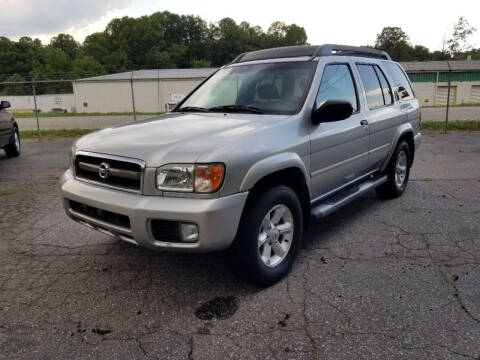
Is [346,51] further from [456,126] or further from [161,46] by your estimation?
[161,46]

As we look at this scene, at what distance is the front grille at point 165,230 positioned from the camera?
2719mm

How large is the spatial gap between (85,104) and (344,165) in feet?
156

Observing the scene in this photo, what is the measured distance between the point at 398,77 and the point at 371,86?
1.14 m

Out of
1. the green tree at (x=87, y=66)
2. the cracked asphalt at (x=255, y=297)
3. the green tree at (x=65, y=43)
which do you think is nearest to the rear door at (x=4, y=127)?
the cracked asphalt at (x=255, y=297)

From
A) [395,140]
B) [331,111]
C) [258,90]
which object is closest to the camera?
[331,111]

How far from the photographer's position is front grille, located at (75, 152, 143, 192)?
2840mm

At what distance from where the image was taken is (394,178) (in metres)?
5.41

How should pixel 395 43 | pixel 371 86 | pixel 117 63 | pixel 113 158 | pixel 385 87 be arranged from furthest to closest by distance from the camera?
1. pixel 395 43
2. pixel 117 63
3. pixel 385 87
4. pixel 371 86
5. pixel 113 158

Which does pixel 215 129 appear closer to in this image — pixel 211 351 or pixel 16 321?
pixel 211 351

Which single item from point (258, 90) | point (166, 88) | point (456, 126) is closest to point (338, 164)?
point (258, 90)

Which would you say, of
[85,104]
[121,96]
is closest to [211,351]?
[121,96]

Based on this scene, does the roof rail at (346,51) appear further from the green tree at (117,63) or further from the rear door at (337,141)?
the green tree at (117,63)

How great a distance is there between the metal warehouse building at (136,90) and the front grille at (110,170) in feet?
121

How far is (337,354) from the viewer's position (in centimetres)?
242
